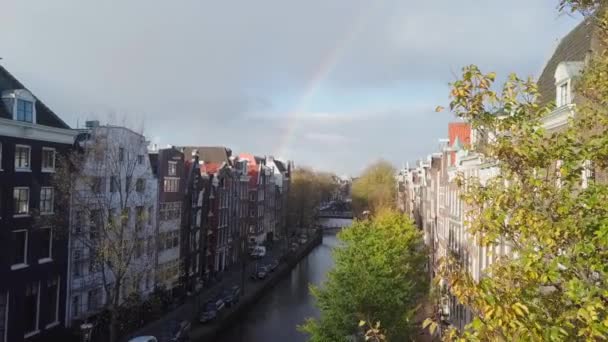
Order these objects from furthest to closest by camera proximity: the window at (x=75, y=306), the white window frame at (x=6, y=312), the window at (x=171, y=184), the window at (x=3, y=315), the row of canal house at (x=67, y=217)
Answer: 1. the window at (x=171, y=184)
2. the window at (x=75, y=306)
3. the row of canal house at (x=67, y=217)
4. the white window frame at (x=6, y=312)
5. the window at (x=3, y=315)

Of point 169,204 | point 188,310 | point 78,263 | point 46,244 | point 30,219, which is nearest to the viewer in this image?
point 30,219

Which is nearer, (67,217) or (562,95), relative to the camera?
(562,95)

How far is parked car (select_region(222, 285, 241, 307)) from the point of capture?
3957cm

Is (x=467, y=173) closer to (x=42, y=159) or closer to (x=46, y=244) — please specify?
(x=42, y=159)

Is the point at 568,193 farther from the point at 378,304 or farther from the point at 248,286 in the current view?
the point at 248,286

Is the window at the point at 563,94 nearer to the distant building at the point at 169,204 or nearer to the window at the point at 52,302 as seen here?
the window at the point at 52,302

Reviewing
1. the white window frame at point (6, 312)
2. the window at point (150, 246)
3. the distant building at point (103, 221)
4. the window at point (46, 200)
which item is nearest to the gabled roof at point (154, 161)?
the distant building at point (103, 221)

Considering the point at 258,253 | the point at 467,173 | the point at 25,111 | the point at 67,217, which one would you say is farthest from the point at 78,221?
the point at 258,253

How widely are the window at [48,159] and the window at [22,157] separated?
1121 mm

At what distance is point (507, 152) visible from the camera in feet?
19.3

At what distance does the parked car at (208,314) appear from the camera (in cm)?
3483

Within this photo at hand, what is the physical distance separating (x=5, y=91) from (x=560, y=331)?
1036 inches

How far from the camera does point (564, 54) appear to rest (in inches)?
753

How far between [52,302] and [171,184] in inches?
564
